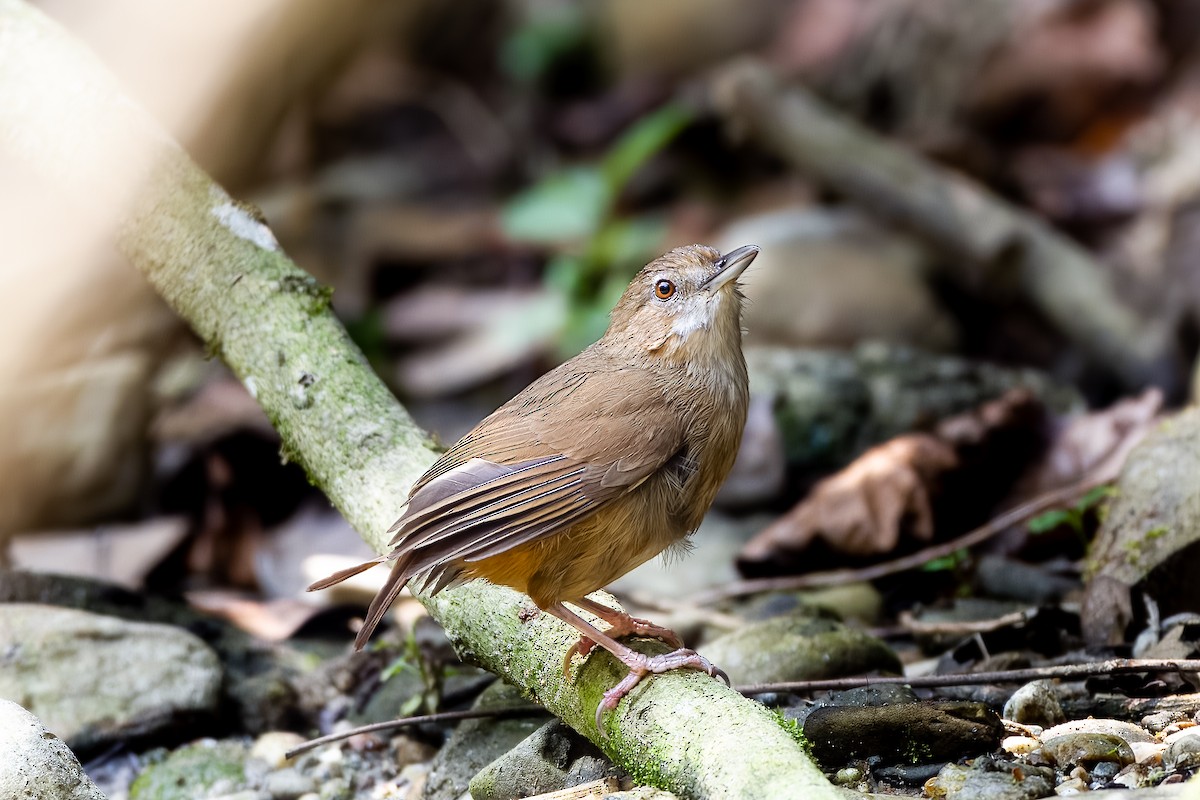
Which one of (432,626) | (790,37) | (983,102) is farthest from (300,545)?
(790,37)

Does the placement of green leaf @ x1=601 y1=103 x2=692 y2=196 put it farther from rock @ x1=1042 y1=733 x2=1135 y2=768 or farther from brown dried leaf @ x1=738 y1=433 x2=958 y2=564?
rock @ x1=1042 y1=733 x2=1135 y2=768

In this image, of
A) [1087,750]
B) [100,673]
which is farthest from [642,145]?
[1087,750]

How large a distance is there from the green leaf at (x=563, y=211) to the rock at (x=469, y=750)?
451 cm

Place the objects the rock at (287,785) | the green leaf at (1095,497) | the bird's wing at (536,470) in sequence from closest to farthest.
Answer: the bird's wing at (536,470), the rock at (287,785), the green leaf at (1095,497)

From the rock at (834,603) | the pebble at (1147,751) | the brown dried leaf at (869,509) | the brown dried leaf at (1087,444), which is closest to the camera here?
the pebble at (1147,751)

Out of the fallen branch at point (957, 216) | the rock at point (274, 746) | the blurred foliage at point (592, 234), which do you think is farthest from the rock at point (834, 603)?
the blurred foliage at point (592, 234)

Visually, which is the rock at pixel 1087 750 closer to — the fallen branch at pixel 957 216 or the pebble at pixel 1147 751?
the pebble at pixel 1147 751

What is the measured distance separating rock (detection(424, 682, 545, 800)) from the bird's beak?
1381mm

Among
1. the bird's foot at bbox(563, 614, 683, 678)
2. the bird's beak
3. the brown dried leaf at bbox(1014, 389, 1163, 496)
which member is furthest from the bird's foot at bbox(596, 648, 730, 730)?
A: the brown dried leaf at bbox(1014, 389, 1163, 496)

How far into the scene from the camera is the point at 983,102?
8.98 metres

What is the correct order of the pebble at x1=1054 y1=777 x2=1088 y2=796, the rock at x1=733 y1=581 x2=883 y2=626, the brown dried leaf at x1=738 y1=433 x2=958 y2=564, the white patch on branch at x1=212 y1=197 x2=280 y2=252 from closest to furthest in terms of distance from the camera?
the pebble at x1=1054 y1=777 x2=1088 y2=796 → the white patch on branch at x1=212 y1=197 x2=280 y2=252 → the rock at x1=733 y1=581 x2=883 y2=626 → the brown dried leaf at x1=738 y1=433 x2=958 y2=564

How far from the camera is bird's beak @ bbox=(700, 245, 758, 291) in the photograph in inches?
145

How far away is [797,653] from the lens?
3.76 meters

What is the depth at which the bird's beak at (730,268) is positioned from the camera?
3672mm
